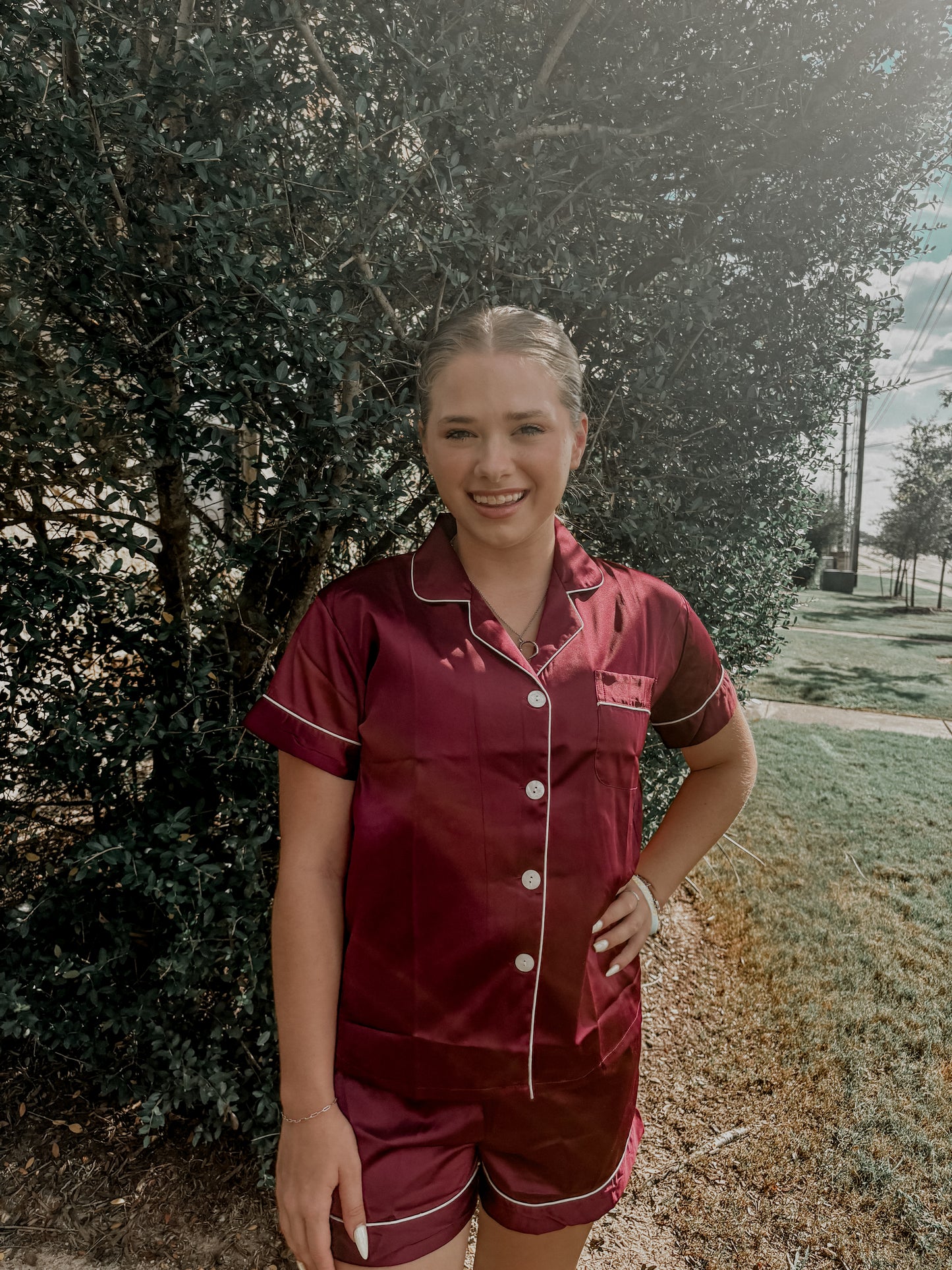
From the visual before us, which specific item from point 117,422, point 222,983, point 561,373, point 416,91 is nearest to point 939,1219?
point 222,983

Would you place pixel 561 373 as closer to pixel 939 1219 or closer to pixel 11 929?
pixel 11 929

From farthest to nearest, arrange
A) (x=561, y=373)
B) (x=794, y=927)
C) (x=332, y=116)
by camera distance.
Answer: (x=794, y=927), (x=332, y=116), (x=561, y=373)

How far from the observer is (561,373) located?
1.59 metres

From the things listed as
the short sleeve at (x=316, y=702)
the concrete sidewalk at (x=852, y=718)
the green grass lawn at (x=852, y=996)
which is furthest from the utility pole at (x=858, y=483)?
the short sleeve at (x=316, y=702)

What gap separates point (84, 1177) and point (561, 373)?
9.96ft

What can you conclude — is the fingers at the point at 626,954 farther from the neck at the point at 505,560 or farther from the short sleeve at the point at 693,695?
the neck at the point at 505,560

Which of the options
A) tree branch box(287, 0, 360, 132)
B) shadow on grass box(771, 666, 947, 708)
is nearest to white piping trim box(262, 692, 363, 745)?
tree branch box(287, 0, 360, 132)

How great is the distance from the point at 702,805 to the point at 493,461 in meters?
0.97

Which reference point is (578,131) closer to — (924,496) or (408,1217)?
(408,1217)

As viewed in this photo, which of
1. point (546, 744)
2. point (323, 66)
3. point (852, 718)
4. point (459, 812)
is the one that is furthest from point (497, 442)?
point (852, 718)

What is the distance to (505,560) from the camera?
1.67m

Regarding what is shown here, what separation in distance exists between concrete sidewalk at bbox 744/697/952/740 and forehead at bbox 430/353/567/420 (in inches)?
330

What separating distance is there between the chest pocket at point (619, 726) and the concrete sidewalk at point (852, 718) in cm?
816

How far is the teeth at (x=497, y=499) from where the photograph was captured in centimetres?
153
